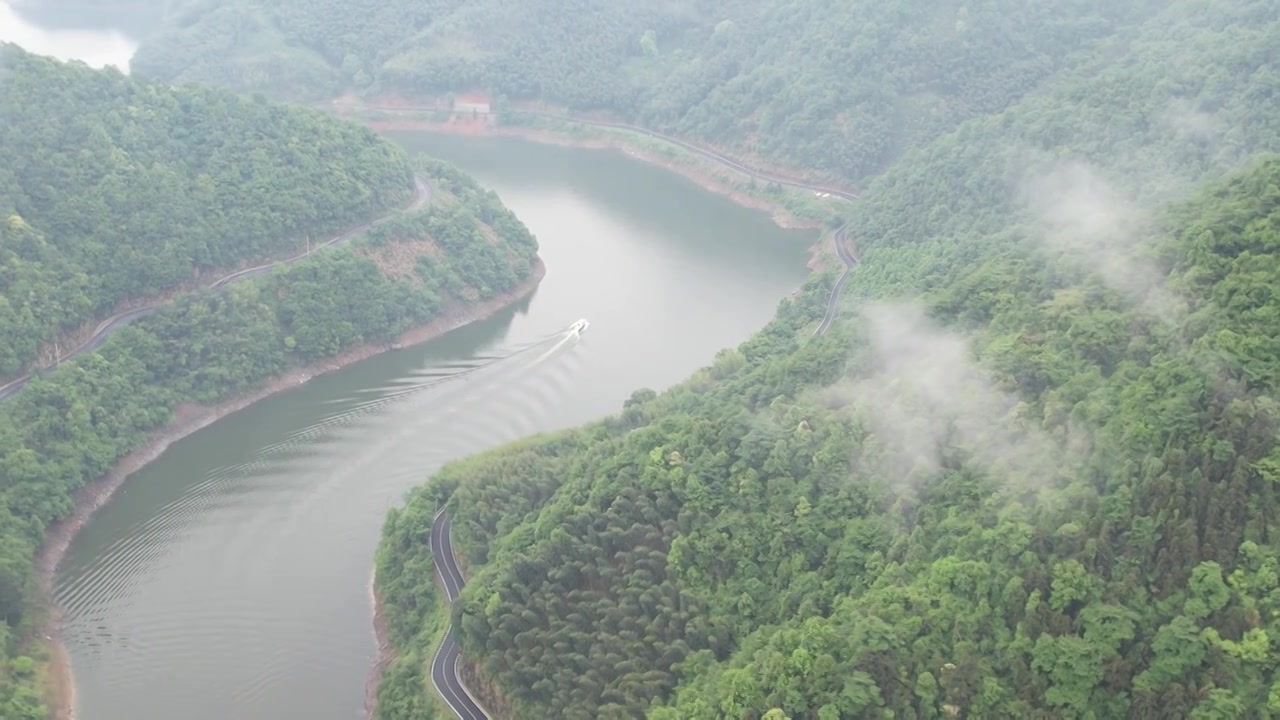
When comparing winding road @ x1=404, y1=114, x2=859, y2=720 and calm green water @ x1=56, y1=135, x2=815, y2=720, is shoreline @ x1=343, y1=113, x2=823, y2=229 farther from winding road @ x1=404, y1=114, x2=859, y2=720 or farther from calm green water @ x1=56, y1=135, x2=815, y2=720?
winding road @ x1=404, y1=114, x2=859, y2=720

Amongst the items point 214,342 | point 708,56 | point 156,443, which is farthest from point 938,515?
point 708,56

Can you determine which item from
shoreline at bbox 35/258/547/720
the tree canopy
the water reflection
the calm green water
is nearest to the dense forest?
the calm green water

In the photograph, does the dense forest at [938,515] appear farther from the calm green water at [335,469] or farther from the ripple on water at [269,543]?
the ripple on water at [269,543]

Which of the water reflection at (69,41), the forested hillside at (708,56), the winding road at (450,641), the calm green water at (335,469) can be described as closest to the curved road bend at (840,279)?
the winding road at (450,641)

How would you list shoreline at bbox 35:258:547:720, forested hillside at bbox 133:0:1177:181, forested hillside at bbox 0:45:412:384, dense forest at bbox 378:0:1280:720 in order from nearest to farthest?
dense forest at bbox 378:0:1280:720
shoreline at bbox 35:258:547:720
forested hillside at bbox 0:45:412:384
forested hillside at bbox 133:0:1177:181

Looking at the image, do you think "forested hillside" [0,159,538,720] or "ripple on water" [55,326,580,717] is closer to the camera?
"ripple on water" [55,326,580,717]

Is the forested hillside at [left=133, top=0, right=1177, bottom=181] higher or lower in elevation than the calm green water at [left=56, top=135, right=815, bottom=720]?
higher
